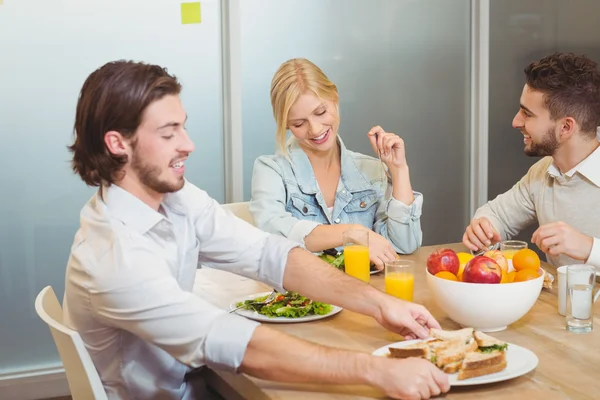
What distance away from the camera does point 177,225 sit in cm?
177

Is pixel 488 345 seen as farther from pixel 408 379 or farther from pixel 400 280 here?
pixel 400 280

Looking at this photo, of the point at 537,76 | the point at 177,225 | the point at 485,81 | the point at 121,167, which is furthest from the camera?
the point at 485,81

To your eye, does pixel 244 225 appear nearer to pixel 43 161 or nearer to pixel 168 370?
pixel 168 370

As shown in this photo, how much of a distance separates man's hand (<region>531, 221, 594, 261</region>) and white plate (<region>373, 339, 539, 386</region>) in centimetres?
53

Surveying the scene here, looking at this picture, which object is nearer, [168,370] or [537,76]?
[168,370]

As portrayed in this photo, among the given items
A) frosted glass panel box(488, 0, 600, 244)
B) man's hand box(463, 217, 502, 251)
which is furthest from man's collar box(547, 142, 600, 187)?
frosted glass panel box(488, 0, 600, 244)

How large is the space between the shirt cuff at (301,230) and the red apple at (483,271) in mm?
751

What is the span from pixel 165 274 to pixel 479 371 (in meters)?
0.58

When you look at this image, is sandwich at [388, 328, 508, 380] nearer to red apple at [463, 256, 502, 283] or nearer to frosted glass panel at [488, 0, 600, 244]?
red apple at [463, 256, 502, 283]

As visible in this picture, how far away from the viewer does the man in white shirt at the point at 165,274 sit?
Answer: 1.40 metres

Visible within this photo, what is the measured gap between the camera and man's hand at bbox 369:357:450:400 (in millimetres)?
1303

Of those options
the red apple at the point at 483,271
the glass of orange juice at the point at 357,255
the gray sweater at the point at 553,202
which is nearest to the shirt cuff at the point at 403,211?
the gray sweater at the point at 553,202

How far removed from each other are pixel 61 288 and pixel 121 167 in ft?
5.82

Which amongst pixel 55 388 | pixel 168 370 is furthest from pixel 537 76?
pixel 55 388
